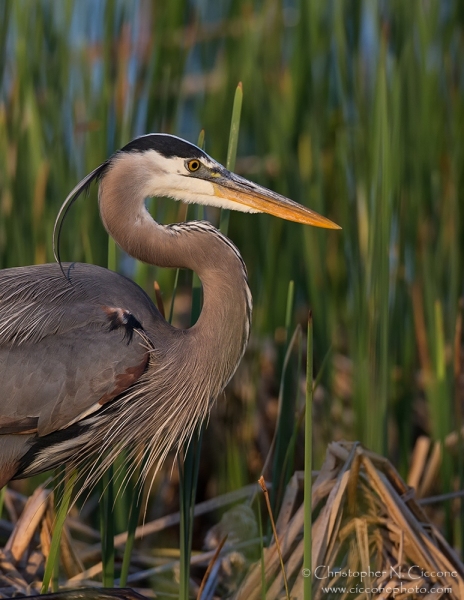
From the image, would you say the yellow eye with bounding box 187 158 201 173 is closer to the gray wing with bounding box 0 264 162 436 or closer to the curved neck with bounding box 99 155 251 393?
the curved neck with bounding box 99 155 251 393

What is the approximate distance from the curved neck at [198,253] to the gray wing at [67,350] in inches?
5.9

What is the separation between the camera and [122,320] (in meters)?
2.19

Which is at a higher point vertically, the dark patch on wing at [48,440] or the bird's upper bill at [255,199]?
the bird's upper bill at [255,199]

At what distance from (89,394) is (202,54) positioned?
5.62 feet

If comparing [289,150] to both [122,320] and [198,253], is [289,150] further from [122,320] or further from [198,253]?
[122,320]

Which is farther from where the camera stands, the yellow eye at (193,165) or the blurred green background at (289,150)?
the blurred green background at (289,150)

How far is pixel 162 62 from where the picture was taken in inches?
125

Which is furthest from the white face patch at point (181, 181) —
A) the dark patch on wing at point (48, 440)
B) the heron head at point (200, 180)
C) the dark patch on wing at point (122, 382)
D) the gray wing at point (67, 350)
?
the dark patch on wing at point (48, 440)

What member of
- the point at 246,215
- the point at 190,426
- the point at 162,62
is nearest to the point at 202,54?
the point at 162,62

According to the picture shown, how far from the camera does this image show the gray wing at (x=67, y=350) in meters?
2.14

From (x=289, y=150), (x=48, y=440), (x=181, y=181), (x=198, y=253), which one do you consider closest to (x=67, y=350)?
(x=48, y=440)

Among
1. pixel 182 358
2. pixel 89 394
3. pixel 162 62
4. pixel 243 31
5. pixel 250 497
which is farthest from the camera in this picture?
pixel 243 31

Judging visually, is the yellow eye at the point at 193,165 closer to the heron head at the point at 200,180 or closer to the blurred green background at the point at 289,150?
the heron head at the point at 200,180

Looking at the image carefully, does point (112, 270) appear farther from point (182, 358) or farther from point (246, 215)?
point (246, 215)
